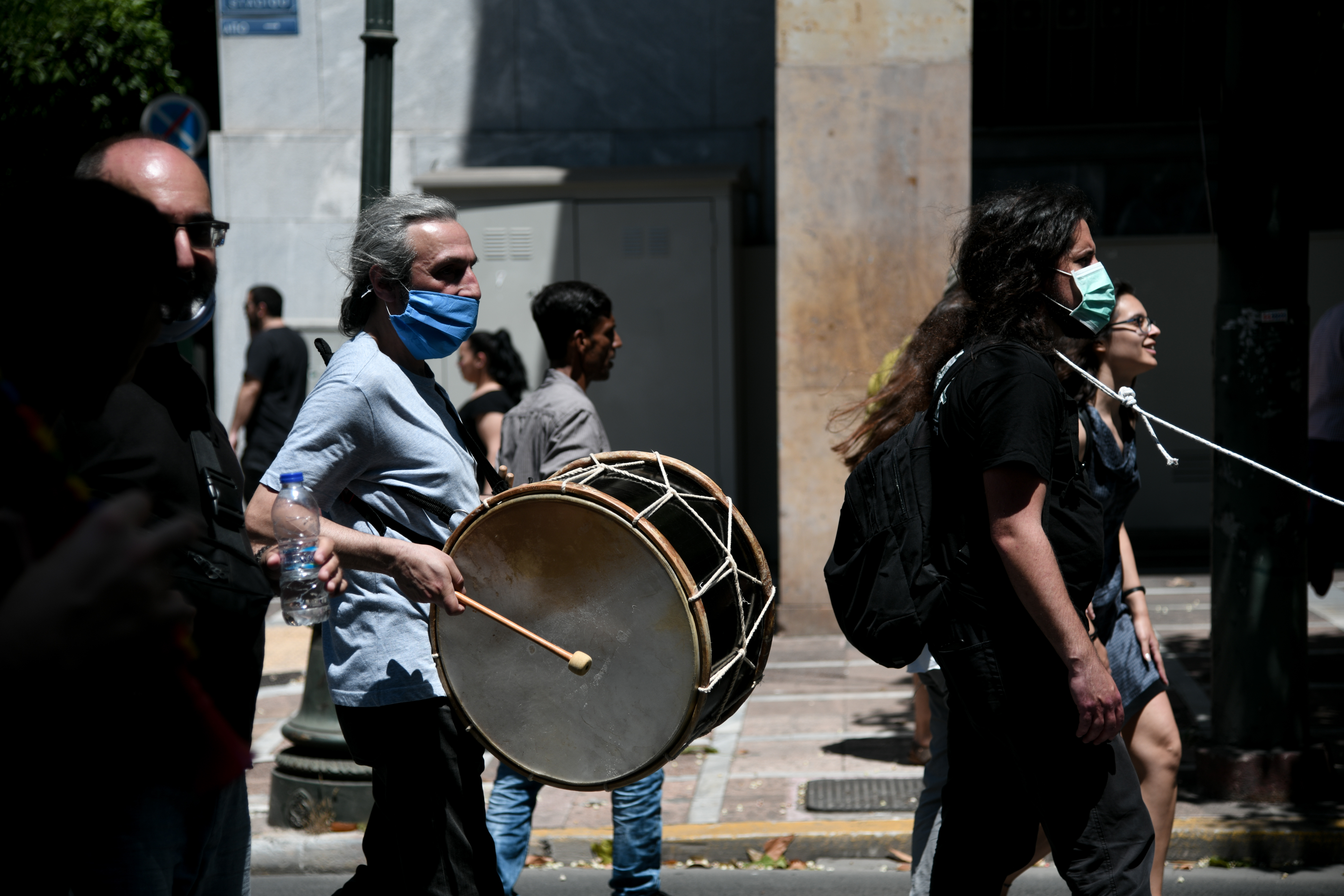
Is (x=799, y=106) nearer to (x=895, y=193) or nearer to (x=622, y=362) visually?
(x=895, y=193)

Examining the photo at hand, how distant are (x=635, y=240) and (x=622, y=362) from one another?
96cm

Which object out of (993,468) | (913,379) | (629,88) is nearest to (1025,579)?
(993,468)

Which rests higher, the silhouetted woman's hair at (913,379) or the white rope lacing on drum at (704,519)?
the silhouetted woman's hair at (913,379)

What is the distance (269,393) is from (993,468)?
7401mm

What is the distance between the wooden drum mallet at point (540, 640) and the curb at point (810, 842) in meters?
2.30

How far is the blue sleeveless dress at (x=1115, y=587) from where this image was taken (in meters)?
3.85

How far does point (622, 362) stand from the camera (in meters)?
10.6

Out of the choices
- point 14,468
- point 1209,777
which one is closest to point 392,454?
point 14,468

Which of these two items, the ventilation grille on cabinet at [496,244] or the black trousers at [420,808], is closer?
the black trousers at [420,808]

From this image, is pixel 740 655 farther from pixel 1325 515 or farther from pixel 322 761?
pixel 1325 515

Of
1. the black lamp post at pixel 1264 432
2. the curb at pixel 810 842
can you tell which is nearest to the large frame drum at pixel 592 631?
the curb at pixel 810 842

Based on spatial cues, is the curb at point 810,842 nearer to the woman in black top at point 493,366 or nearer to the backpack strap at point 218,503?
the woman in black top at point 493,366

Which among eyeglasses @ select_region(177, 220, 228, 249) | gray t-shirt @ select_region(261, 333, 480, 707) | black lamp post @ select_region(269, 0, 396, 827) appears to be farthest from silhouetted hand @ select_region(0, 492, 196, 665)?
black lamp post @ select_region(269, 0, 396, 827)

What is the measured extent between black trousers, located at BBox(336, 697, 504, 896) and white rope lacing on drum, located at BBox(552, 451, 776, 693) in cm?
63
